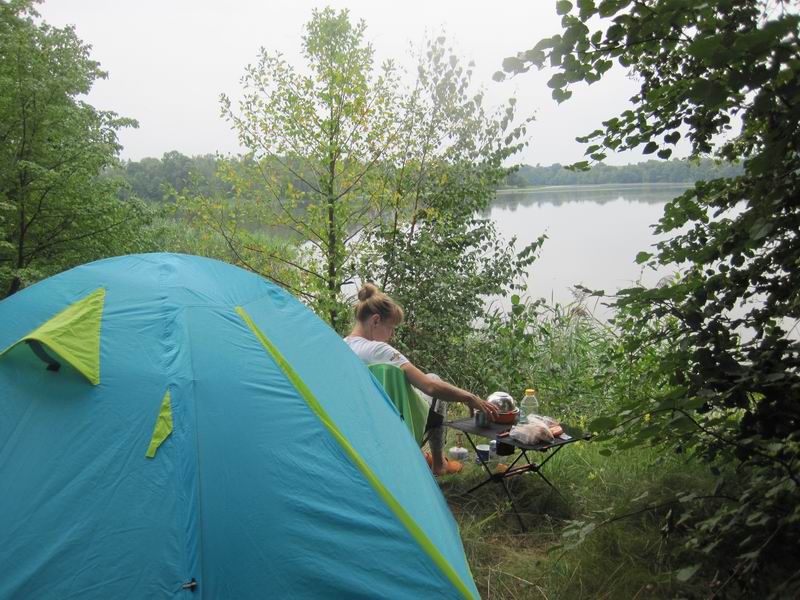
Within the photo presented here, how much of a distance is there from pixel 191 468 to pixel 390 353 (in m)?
1.45

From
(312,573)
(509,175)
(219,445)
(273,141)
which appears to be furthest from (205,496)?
(509,175)

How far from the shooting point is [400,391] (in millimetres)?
3129

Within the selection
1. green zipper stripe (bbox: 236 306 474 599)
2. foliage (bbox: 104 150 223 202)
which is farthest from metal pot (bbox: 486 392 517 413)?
foliage (bbox: 104 150 223 202)

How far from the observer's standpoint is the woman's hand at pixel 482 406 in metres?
3.18

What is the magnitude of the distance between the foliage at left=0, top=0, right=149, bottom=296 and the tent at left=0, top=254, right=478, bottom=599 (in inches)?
138


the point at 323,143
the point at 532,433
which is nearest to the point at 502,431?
the point at 532,433

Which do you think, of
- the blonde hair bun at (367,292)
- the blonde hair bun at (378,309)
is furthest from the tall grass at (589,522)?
the blonde hair bun at (367,292)

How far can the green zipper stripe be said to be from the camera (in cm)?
192

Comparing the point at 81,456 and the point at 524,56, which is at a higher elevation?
the point at 524,56

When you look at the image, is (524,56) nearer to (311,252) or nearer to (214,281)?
(214,281)

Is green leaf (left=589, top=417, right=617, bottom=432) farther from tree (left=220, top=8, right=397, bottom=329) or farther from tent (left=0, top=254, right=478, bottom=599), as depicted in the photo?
tree (left=220, top=8, right=397, bottom=329)

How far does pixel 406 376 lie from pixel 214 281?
1113 millimetres

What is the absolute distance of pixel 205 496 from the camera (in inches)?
72.3

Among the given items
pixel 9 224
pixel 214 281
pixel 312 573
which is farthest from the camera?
pixel 9 224
